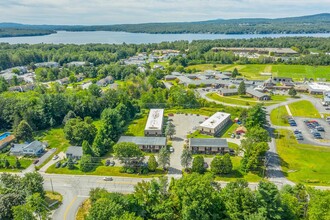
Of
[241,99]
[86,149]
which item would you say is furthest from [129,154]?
[241,99]

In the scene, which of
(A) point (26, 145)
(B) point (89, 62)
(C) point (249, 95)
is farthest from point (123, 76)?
(A) point (26, 145)

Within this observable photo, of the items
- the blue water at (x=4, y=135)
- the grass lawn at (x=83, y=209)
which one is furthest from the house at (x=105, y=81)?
the grass lawn at (x=83, y=209)

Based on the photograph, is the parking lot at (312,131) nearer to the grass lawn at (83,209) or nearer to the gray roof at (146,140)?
the gray roof at (146,140)

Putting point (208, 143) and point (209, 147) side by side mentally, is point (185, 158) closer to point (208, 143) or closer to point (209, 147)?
point (209, 147)

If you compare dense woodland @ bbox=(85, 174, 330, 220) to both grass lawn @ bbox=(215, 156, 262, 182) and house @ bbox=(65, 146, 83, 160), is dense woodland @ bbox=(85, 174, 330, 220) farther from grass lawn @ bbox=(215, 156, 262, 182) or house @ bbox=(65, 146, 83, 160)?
house @ bbox=(65, 146, 83, 160)

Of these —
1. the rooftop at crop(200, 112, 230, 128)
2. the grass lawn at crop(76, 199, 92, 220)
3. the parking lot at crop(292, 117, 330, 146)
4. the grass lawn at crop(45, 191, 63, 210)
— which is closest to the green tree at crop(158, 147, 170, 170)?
the grass lawn at crop(76, 199, 92, 220)
